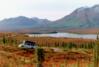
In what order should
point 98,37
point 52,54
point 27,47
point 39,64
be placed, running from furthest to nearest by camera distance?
point 27,47 → point 52,54 → point 98,37 → point 39,64

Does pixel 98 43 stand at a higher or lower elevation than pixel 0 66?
higher

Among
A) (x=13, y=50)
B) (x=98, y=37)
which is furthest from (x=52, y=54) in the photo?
(x=98, y=37)

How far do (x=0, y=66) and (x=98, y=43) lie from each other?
6248mm

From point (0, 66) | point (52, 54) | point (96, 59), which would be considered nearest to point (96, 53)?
point (96, 59)

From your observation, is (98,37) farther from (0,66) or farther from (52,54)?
(52,54)

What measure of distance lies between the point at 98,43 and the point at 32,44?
41.6 meters

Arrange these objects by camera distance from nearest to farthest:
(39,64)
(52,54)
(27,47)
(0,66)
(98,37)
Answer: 1. (39,64)
2. (98,37)
3. (0,66)
4. (52,54)
5. (27,47)

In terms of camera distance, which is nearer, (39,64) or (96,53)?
(39,64)

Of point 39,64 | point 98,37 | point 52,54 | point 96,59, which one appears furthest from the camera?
point 52,54

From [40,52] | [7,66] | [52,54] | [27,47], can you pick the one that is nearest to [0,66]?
[7,66]

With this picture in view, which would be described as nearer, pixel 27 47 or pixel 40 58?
pixel 40 58

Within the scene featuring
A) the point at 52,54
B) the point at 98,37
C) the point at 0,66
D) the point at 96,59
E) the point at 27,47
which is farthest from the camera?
the point at 27,47

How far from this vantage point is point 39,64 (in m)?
12.5

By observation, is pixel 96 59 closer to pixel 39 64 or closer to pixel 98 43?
pixel 98 43
